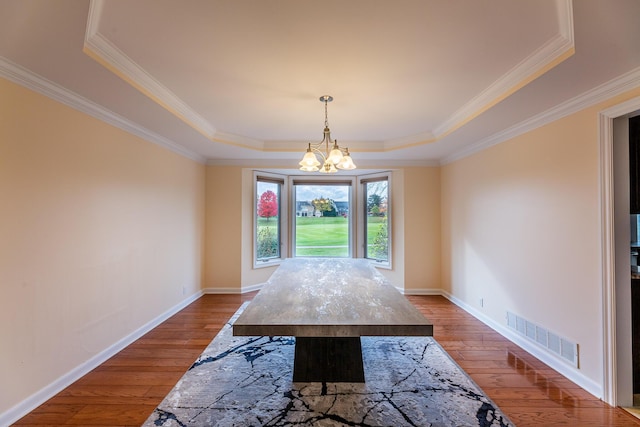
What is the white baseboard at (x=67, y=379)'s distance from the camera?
5.86 ft

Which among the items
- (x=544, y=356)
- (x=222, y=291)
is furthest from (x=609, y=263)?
(x=222, y=291)

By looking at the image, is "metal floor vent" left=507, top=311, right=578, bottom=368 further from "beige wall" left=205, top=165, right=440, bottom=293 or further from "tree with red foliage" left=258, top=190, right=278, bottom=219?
"tree with red foliage" left=258, top=190, right=278, bottom=219

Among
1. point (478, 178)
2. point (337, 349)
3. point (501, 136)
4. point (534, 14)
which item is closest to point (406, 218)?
point (478, 178)

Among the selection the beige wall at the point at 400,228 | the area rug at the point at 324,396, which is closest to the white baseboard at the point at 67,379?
the area rug at the point at 324,396

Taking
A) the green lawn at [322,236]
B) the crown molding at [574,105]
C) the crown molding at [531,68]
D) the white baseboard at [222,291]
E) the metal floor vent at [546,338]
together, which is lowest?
the white baseboard at [222,291]

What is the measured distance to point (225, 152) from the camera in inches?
164

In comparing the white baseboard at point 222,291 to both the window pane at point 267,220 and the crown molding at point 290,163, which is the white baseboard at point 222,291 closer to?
the window pane at point 267,220

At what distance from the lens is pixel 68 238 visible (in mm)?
2189

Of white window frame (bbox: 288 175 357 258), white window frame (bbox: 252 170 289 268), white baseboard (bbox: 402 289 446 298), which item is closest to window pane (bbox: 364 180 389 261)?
white window frame (bbox: 288 175 357 258)

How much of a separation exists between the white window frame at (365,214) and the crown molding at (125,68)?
3220 millimetres

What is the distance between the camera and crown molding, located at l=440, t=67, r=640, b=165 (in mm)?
1872

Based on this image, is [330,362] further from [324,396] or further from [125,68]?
[125,68]

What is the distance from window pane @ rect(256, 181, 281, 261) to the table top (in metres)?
2.49

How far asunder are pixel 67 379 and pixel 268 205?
11.5ft
